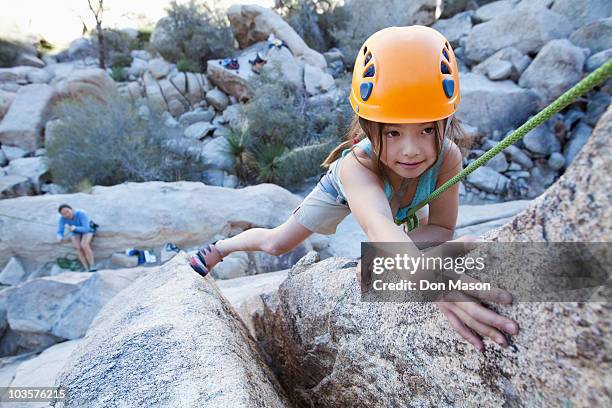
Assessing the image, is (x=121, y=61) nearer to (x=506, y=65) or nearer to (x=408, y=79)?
(x=506, y=65)

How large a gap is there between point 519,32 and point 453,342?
38.7 feet

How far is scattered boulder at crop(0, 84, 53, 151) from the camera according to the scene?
1223 centimetres

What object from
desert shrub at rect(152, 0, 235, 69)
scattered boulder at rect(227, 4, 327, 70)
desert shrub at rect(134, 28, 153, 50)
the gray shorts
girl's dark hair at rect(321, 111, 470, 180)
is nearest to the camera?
girl's dark hair at rect(321, 111, 470, 180)

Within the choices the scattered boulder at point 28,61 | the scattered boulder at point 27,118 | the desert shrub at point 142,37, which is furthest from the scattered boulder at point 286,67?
the scattered boulder at point 28,61

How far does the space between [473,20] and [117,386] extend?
1528 centimetres

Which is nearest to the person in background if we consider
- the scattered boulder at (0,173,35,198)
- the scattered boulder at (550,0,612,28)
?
the scattered boulder at (0,173,35,198)

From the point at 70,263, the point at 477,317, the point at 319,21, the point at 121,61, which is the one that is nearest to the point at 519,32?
the point at 319,21

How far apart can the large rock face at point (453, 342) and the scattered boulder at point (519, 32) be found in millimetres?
11096

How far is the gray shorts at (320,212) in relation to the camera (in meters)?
1.94

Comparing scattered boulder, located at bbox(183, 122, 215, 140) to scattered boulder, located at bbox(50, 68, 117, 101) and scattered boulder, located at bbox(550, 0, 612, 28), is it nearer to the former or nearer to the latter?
scattered boulder, located at bbox(50, 68, 117, 101)

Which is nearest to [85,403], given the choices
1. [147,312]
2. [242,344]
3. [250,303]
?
[147,312]

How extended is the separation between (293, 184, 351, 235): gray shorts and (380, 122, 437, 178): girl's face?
636mm

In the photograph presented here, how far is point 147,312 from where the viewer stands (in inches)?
58.9

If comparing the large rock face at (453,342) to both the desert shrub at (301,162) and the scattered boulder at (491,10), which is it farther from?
the scattered boulder at (491,10)
